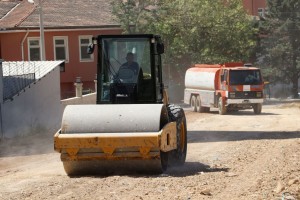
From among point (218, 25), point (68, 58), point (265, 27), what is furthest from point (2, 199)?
point (265, 27)

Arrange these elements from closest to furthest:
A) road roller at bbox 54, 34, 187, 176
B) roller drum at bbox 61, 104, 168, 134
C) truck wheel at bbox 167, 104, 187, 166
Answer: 1. road roller at bbox 54, 34, 187, 176
2. roller drum at bbox 61, 104, 168, 134
3. truck wheel at bbox 167, 104, 187, 166

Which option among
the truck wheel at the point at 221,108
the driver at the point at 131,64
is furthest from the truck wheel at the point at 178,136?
the truck wheel at the point at 221,108

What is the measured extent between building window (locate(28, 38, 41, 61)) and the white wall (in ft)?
57.9

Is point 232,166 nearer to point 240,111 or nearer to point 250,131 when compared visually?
point 250,131

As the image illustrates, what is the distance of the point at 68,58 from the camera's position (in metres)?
49.6

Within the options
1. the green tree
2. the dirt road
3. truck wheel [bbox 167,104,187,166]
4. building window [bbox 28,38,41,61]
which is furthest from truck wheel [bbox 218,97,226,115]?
the green tree

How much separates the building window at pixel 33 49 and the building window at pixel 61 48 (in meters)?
1.21

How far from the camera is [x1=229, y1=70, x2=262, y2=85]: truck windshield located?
118 feet

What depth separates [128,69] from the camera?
51.3 feet

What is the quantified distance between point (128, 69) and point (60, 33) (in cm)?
3358

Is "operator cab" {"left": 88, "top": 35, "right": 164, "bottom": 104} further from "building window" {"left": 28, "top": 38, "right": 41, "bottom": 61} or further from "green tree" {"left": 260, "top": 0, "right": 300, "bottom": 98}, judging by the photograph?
"green tree" {"left": 260, "top": 0, "right": 300, "bottom": 98}

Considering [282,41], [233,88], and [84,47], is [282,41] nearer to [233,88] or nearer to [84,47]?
[84,47]

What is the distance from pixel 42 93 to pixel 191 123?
6195mm

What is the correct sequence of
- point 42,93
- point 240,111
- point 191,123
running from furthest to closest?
1. point 240,111
2. point 191,123
3. point 42,93
